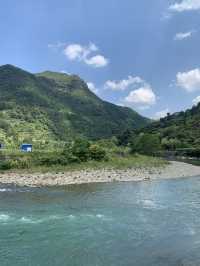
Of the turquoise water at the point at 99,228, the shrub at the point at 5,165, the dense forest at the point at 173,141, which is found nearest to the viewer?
the turquoise water at the point at 99,228

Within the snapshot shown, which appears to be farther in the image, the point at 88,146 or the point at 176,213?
the point at 88,146

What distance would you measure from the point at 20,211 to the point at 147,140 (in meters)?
98.3

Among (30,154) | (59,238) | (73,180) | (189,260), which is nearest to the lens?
(189,260)

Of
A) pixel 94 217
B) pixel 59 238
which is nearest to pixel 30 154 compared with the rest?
pixel 94 217

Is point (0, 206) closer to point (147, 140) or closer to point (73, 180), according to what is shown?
point (73, 180)

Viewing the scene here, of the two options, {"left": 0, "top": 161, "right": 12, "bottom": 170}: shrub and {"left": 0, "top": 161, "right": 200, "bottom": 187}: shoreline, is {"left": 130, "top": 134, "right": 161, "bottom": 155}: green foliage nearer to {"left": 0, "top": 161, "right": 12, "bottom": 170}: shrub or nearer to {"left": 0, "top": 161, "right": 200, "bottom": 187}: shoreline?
{"left": 0, "top": 161, "right": 200, "bottom": 187}: shoreline

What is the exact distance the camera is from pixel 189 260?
64.1ft

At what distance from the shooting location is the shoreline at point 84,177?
181 ft

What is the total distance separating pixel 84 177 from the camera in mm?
59906

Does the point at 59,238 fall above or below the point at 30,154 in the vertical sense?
below

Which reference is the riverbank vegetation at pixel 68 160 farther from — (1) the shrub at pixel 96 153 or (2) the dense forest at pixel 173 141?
(2) the dense forest at pixel 173 141

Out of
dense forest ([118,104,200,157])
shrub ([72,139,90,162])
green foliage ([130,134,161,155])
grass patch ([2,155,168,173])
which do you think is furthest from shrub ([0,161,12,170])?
dense forest ([118,104,200,157])

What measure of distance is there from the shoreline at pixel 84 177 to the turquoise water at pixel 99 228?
9741 mm

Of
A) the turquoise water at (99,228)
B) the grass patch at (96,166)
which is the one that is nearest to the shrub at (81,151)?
the grass patch at (96,166)
